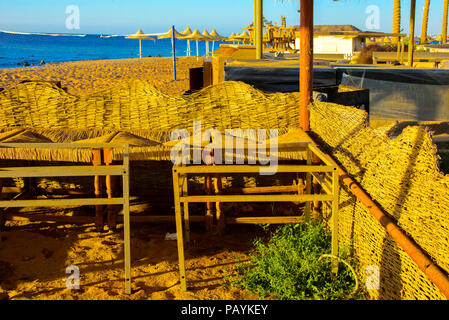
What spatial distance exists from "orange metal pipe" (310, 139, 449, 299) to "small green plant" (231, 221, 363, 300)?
508 mm

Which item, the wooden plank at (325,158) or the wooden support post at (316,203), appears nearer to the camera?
the wooden plank at (325,158)

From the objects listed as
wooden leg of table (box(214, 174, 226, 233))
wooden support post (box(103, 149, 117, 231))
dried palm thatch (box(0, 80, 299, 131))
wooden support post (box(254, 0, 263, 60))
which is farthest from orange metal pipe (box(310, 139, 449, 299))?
wooden support post (box(254, 0, 263, 60))

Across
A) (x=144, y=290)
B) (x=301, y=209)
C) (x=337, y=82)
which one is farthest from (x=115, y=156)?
(x=337, y=82)

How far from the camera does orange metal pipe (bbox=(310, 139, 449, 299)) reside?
2.30m

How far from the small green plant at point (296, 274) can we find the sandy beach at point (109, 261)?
0.45 ft

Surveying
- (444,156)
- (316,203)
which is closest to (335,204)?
(316,203)

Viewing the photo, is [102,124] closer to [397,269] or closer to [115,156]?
[115,156]

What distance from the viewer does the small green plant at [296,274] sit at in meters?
3.46

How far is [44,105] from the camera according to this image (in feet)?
21.1

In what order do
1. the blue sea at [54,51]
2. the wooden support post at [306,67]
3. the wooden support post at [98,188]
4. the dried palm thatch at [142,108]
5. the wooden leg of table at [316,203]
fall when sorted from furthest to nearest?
the blue sea at [54,51]
the dried palm thatch at [142,108]
the wooden support post at [306,67]
the wooden leg of table at [316,203]
the wooden support post at [98,188]

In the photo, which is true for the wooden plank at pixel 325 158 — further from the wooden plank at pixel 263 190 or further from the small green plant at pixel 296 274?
the wooden plank at pixel 263 190

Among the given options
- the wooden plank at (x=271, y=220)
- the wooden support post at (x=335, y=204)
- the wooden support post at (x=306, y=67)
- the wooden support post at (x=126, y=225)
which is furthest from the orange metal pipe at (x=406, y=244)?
the wooden support post at (x=306, y=67)
